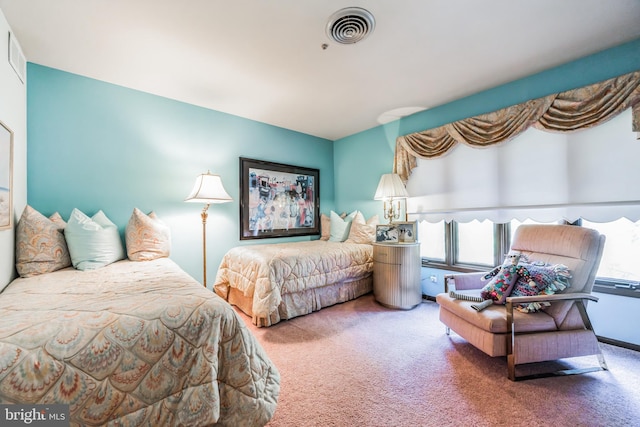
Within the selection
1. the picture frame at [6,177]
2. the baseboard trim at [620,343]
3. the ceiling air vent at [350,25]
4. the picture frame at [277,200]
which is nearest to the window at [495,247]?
the baseboard trim at [620,343]

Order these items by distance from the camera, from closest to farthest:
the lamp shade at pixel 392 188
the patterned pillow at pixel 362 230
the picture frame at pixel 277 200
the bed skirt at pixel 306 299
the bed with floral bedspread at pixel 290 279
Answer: the bed with floral bedspread at pixel 290 279
the bed skirt at pixel 306 299
the lamp shade at pixel 392 188
the picture frame at pixel 277 200
the patterned pillow at pixel 362 230

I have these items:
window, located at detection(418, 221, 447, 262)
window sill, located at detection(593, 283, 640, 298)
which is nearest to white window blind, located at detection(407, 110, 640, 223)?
window, located at detection(418, 221, 447, 262)

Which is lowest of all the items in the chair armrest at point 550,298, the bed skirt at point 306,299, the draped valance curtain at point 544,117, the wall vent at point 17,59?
the bed skirt at point 306,299

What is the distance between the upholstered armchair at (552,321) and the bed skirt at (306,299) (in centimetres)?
145

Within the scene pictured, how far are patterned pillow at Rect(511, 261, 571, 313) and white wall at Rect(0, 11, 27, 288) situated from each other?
11.8ft

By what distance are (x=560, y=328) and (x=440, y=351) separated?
2.75 ft

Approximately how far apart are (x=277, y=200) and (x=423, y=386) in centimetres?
291

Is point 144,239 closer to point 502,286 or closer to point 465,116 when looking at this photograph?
point 502,286

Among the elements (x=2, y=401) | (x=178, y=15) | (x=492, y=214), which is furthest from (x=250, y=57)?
(x=492, y=214)

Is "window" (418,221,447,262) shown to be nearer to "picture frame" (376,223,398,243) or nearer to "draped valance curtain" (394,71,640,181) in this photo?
"picture frame" (376,223,398,243)

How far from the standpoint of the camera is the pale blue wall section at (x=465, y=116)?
2.14 metres

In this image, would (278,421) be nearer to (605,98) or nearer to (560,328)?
(560,328)

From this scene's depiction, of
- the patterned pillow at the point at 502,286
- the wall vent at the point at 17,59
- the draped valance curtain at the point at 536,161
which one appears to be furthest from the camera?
the draped valance curtain at the point at 536,161

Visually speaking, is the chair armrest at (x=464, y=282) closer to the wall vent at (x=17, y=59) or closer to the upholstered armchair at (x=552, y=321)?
the upholstered armchair at (x=552, y=321)
